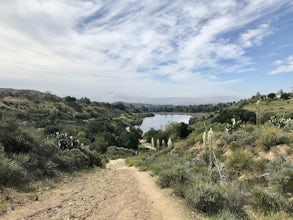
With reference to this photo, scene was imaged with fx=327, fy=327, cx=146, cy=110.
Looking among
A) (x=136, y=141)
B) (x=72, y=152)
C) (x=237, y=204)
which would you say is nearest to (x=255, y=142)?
(x=237, y=204)

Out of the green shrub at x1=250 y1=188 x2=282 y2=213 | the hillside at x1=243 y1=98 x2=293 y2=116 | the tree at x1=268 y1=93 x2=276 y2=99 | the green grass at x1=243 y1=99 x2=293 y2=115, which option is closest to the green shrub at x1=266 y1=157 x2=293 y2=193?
the green shrub at x1=250 y1=188 x2=282 y2=213

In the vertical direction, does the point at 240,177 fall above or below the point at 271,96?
below

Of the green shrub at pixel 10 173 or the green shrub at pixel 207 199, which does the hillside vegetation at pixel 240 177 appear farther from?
the green shrub at pixel 10 173

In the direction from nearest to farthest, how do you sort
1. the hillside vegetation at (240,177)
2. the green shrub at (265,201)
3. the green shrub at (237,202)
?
1. the green shrub at (237,202)
2. the hillside vegetation at (240,177)
3. the green shrub at (265,201)

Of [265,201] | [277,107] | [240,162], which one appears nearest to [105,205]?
[265,201]

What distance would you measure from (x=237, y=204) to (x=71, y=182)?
6.98 metres

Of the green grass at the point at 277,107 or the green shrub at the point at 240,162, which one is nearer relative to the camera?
the green shrub at the point at 240,162

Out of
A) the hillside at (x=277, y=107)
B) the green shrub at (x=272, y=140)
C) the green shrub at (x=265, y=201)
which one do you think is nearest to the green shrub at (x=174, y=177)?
the green shrub at (x=265, y=201)

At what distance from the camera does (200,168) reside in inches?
540

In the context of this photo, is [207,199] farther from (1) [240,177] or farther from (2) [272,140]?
(2) [272,140]

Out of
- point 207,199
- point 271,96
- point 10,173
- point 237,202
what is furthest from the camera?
point 271,96

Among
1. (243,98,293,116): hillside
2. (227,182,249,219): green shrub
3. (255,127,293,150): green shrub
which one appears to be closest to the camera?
(227,182,249,219): green shrub

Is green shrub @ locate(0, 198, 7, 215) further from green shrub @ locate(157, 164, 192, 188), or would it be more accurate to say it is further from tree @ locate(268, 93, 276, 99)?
tree @ locate(268, 93, 276, 99)

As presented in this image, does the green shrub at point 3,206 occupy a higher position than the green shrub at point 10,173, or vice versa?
the green shrub at point 10,173
